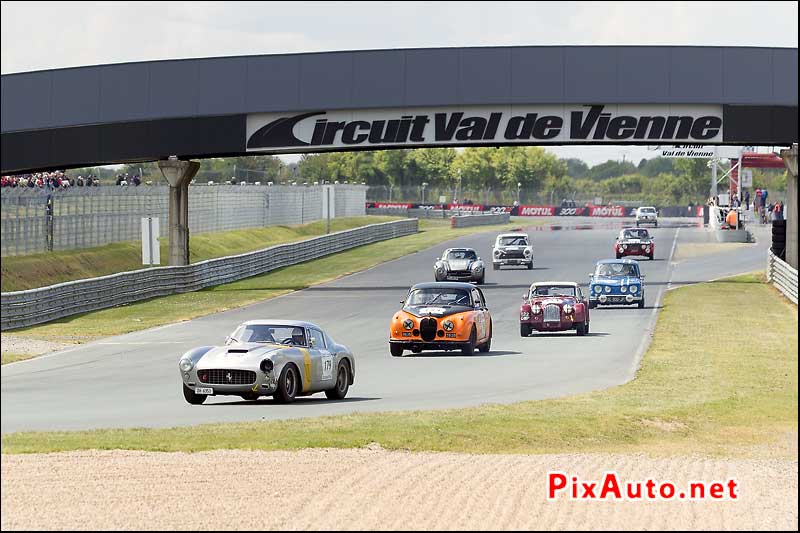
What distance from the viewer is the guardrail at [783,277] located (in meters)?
45.1

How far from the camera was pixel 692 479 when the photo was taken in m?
18.6

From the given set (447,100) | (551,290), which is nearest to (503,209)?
(447,100)

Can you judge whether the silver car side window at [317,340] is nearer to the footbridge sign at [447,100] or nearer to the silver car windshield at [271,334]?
the silver car windshield at [271,334]

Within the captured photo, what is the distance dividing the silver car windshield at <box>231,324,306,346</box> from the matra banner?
31.6 metres

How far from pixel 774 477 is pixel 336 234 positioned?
4678cm

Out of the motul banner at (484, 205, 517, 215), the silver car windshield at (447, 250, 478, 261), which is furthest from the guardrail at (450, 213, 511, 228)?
the silver car windshield at (447, 250, 478, 261)

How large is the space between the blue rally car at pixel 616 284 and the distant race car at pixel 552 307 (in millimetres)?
8556

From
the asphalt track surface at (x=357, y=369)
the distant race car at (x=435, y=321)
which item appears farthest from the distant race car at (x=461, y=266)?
the distant race car at (x=435, y=321)

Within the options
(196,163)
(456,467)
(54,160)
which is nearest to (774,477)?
(456,467)

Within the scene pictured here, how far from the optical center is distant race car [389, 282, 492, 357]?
21.2 meters

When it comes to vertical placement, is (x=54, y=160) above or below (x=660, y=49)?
below

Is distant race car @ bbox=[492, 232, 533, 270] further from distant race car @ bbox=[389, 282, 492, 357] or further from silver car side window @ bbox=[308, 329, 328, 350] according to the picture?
silver car side window @ bbox=[308, 329, 328, 350]

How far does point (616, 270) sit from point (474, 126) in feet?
30.4

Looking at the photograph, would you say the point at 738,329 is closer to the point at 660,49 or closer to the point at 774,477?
the point at 660,49
